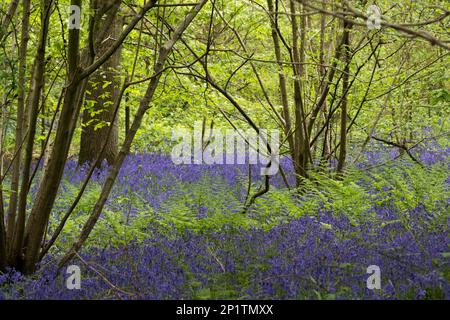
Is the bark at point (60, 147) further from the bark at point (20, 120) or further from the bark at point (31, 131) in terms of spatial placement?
the bark at point (20, 120)

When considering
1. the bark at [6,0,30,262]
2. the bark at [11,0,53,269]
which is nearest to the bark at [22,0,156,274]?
the bark at [11,0,53,269]

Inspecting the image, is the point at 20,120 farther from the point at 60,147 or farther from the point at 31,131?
the point at 60,147

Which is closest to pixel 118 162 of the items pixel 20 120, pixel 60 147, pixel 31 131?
pixel 60 147

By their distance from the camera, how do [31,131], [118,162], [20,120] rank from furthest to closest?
[20,120] → [118,162] → [31,131]

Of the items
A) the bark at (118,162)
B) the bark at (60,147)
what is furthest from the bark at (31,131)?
the bark at (118,162)

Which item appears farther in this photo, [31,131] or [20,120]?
[20,120]

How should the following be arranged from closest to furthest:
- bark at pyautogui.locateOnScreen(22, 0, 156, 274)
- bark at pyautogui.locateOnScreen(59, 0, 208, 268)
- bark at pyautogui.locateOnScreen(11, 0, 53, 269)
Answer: bark at pyautogui.locateOnScreen(22, 0, 156, 274) < bark at pyautogui.locateOnScreen(11, 0, 53, 269) < bark at pyautogui.locateOnScreen(59, 0, 208, 268)

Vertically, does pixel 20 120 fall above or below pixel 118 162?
above

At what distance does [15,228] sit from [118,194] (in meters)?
3.67

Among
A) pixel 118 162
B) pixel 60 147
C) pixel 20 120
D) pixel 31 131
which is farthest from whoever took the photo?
pixel 20 120

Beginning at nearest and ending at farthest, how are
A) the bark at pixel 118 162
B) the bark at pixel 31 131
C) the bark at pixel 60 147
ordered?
the bark at pixel 60 147 → the bark at pixel 31 131 → the bark at pixel 118 162

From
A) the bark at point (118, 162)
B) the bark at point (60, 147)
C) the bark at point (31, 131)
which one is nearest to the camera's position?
the bark at point (60, 147)

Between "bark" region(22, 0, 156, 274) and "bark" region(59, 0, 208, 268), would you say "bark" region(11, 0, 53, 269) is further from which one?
"bark" region(59, 0, 208, 268)
